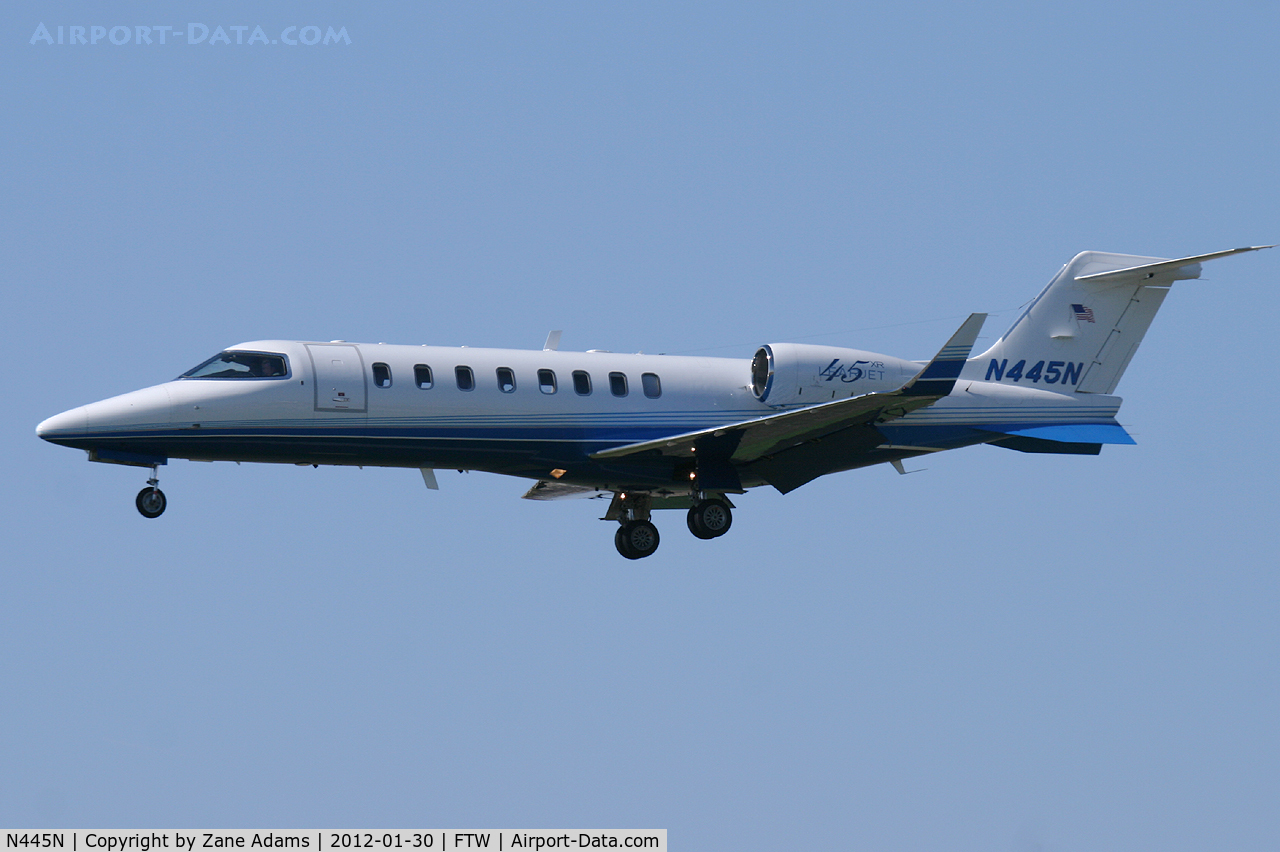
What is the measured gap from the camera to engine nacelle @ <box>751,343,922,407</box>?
92.1 ft

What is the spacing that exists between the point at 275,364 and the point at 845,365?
9.05 m

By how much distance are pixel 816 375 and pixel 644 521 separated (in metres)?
3.88

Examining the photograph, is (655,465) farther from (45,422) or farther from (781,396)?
(45,422)

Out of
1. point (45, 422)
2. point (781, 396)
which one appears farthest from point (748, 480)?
point (45, 422)

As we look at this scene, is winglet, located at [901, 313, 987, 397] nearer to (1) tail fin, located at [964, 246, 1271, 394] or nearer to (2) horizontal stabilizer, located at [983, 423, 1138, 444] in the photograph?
(2) horizontal stabilizer, located at [983, 423, 1138, 444]

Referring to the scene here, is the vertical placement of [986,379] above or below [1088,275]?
below

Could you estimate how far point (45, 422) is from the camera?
24625mm

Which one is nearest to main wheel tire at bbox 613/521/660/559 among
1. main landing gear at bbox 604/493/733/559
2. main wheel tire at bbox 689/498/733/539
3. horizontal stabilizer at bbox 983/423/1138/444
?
main landing gear at bbox 604/493/733/559

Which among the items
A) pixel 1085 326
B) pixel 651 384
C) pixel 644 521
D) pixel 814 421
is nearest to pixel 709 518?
pixel 644 521

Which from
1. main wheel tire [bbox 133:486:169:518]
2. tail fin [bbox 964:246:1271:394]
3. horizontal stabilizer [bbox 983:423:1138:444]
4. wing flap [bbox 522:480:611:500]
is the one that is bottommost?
main wheel tire [bbox 133:486:169:518]

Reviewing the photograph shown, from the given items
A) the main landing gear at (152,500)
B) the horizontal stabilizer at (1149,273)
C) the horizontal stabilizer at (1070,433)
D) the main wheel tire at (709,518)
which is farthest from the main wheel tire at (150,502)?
the horizontal stabilizer at (1149,273)

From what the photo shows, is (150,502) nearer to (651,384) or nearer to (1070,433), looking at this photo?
(651,384)

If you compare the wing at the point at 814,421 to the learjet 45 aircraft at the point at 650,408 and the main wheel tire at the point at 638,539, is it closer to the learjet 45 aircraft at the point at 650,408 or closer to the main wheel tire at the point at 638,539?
the learjet 45 aircraft at the point at 650,408

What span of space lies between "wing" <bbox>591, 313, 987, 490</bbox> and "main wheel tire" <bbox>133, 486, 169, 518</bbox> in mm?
6513
